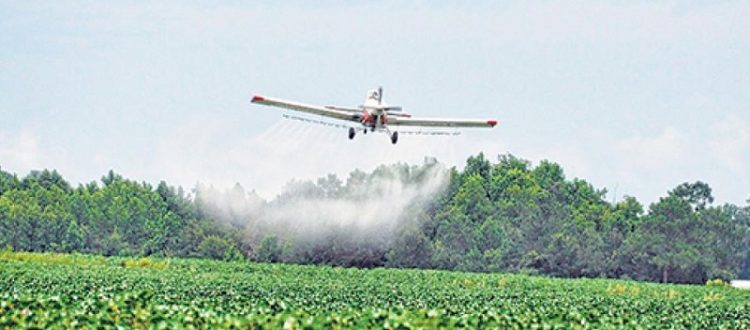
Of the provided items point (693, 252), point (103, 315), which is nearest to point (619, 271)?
point (693, 252)

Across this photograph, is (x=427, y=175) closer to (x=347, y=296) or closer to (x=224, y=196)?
(x=224, y=196)

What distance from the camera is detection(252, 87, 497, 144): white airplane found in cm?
4778

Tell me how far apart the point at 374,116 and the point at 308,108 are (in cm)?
556

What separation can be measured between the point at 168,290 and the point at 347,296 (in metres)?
5.17

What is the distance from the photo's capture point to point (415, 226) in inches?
4107

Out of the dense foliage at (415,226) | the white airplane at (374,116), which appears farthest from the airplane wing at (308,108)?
the dense foliage at (415,226)

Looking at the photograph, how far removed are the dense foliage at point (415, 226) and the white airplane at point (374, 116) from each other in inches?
1808

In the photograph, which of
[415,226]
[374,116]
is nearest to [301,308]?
[374,116]

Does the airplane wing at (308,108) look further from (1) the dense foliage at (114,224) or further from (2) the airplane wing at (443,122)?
(1) the dense foliage at (114,224)

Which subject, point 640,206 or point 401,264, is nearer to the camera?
point 401,264

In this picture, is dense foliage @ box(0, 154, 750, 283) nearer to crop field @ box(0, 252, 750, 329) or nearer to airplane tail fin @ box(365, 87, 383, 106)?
crop field @ box(0, 252, 750, 329)

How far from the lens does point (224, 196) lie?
113m

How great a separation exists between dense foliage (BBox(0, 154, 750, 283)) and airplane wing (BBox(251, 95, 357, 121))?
46.4 metres

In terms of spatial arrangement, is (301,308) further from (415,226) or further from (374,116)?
(415,226)
